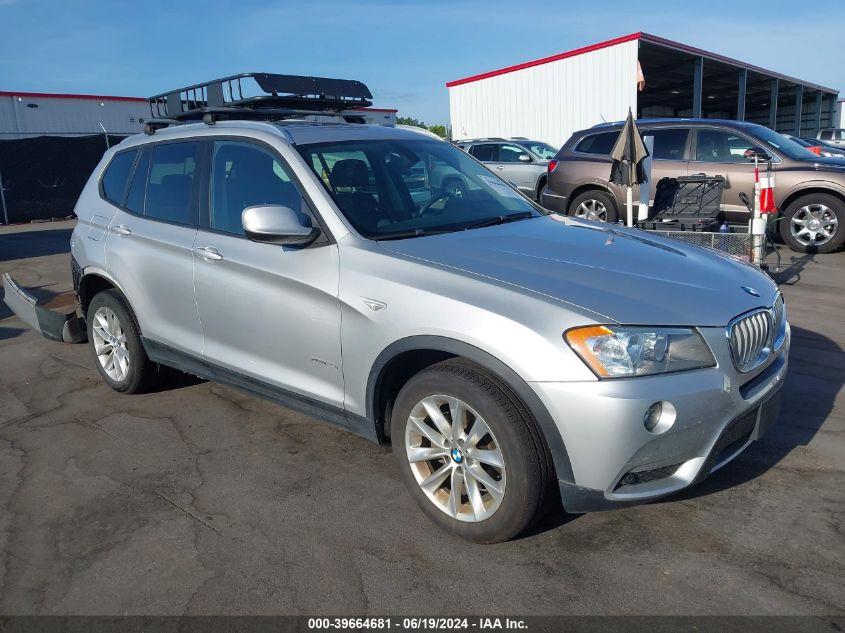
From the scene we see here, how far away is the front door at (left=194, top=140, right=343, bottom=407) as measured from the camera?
11.3ft

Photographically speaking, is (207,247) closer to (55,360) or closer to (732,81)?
(55,360)

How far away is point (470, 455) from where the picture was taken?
2.96 m

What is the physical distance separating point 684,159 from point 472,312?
343 inches

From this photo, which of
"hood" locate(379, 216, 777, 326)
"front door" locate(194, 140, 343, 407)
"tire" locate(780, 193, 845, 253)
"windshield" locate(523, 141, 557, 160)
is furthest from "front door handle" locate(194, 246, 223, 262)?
"windshield" locate(523, 141, 557, 160)

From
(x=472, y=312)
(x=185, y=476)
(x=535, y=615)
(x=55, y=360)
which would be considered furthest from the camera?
(x=55, y=360)

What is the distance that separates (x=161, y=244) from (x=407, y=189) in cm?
159

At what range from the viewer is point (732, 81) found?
36.2 metres

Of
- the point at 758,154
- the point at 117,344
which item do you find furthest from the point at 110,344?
the point at 758,154

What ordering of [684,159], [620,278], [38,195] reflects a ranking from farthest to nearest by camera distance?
[38,195] → [684,159] → [620,278]

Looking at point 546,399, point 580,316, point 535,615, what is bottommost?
point 535,615

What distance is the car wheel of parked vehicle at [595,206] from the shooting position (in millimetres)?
10523

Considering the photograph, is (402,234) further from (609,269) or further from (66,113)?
(66,113)

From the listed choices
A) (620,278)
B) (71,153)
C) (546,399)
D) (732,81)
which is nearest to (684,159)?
(620,278)

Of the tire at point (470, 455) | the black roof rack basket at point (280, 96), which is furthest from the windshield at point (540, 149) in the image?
the tire at point (470, 455)
